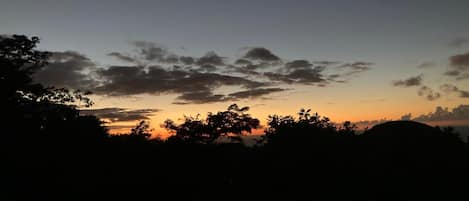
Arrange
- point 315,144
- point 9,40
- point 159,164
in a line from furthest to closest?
point 9,40 < point 159,164 < point 315,144

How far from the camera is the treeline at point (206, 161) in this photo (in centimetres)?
3044

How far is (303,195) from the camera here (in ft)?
103

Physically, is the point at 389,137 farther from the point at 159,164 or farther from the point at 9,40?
the point at 9,40

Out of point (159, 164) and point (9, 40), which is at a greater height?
point (9, 40)

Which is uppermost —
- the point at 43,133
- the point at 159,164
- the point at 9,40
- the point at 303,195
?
the point at 9,40

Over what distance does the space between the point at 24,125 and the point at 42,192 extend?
952cm

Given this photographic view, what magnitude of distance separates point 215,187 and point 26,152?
15.1 m

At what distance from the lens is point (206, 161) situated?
38.5 m

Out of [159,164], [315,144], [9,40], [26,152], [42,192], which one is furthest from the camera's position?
[9,40]

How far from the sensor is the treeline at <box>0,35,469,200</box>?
30.4 meters

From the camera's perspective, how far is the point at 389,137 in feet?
124

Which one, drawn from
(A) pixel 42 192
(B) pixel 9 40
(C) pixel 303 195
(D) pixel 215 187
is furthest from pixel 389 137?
(B) pixel 9 40

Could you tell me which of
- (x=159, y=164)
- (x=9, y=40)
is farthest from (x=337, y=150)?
(x=9, y=40)

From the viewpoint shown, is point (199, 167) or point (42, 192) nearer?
point (42, 192)
